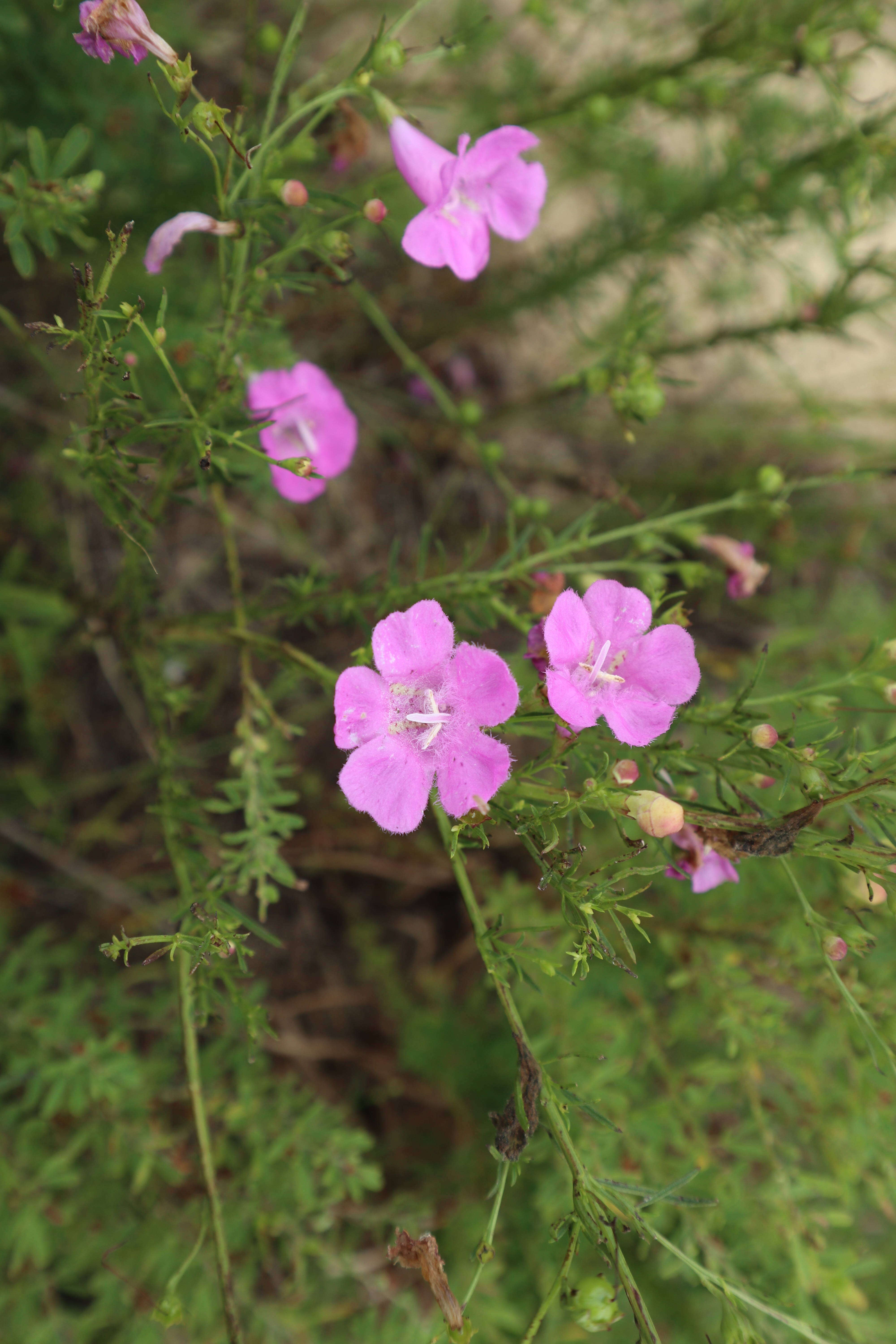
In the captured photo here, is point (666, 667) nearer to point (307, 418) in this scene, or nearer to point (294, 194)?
point (294, 194)

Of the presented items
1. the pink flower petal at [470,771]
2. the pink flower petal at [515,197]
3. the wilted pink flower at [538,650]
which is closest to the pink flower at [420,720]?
the pink flower petal at [470,771]

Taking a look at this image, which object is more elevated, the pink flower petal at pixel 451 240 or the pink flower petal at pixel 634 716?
the pink flower petal at pixel 451 240

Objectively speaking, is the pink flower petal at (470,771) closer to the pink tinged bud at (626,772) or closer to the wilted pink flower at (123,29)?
the pink tinged bud at (626,772)

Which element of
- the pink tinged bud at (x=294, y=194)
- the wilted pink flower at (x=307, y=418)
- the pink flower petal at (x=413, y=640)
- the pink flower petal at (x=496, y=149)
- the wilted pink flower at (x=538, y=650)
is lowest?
the wilted pink flower at (x=538, y=650)

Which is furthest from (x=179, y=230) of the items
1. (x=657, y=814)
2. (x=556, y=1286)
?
(x=556, y=1286)

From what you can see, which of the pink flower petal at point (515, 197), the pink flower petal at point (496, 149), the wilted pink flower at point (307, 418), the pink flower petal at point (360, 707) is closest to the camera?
the pink flower petal at point (360, 707)

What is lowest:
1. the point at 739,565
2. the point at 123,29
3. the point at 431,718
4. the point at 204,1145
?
the point at 204,1145
